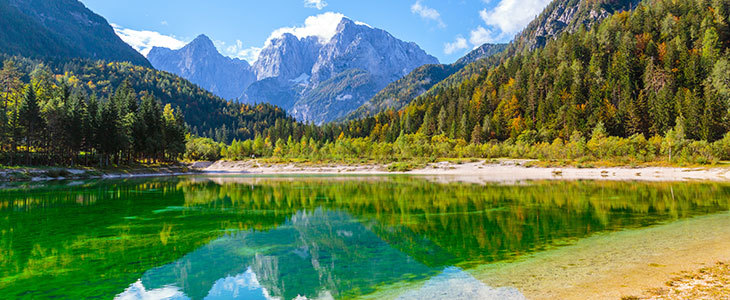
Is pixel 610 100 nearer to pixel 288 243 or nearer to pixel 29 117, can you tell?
pixel 288 243

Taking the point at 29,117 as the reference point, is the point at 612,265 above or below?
below

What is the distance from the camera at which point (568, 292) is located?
28.3ft

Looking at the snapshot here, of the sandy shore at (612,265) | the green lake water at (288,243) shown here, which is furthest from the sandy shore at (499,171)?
the sandy shore at (612,265)

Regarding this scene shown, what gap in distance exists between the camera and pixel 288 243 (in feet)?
51.0

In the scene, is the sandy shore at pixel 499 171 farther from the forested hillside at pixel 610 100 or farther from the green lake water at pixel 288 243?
the green lake water at pixel 288 243

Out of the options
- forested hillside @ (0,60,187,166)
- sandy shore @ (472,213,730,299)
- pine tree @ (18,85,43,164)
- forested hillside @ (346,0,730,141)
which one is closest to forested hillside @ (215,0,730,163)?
forested hillside @ (346,0,730,141)

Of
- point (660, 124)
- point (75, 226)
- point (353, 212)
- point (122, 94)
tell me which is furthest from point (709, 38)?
A: point (122, 94)

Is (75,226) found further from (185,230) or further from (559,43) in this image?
(559,43)

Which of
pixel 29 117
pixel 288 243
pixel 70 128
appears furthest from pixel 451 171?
pixel 29 117

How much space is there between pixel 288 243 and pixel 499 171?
230 ft

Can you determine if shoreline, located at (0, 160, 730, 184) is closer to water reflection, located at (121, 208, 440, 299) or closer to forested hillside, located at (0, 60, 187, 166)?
forested hillside, located at (0, 60, 187, 166)

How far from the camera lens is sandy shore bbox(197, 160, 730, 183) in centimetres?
5537

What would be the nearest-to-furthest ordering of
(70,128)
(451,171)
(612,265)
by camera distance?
(612,265) → (70,128) → (451,171)

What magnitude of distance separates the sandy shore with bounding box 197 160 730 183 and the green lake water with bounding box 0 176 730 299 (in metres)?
31.4
